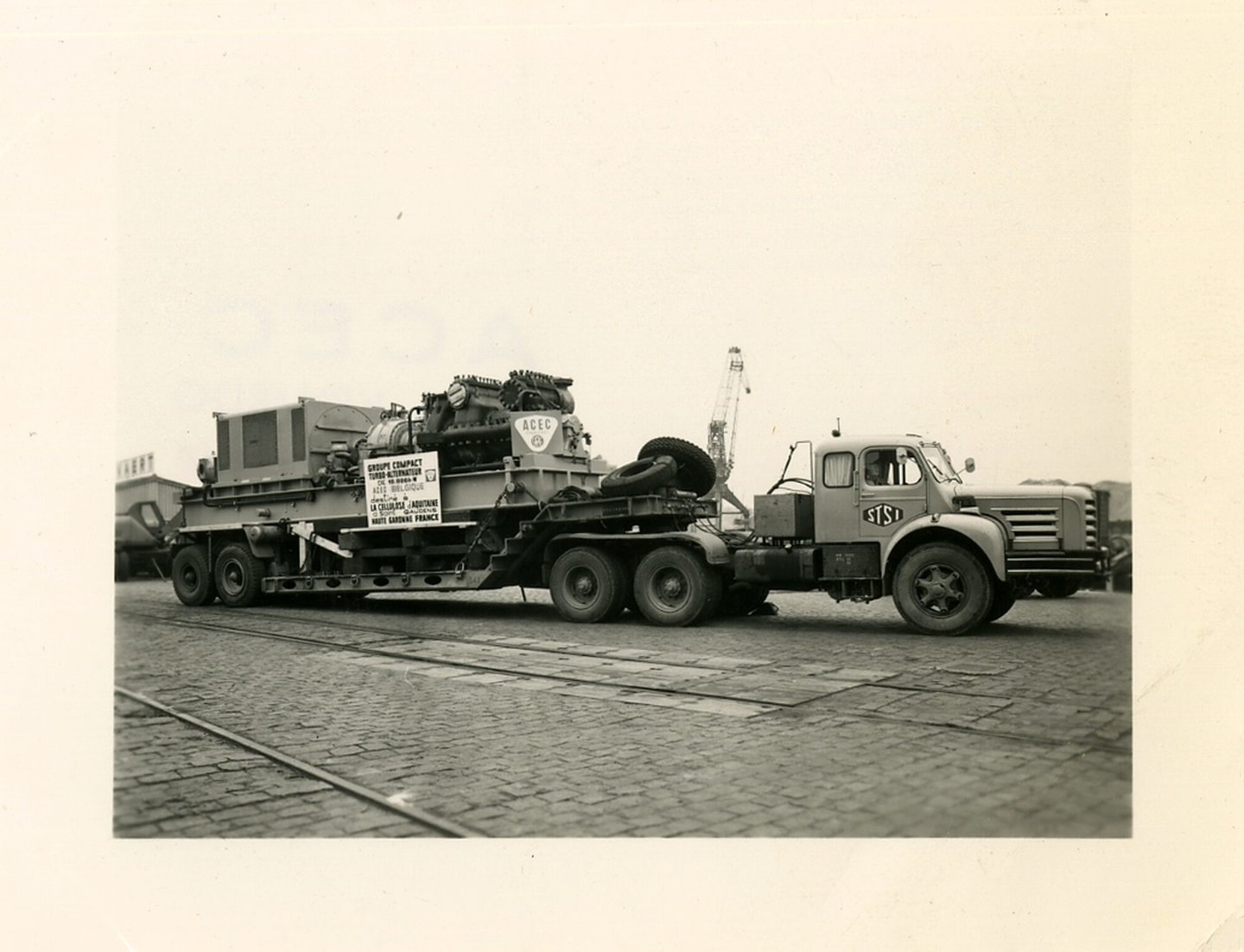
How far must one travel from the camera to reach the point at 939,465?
28.5ft

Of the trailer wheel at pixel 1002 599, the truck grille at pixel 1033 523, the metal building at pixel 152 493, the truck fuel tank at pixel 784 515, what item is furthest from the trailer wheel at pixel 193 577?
the truck grille at pixel 1033 523

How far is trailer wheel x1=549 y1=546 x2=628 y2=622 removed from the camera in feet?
32.6

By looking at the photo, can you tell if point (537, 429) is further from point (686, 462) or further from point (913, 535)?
point (913, 535)

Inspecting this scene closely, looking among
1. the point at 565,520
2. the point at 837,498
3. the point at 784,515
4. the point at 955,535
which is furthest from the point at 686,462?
the point at 955,535

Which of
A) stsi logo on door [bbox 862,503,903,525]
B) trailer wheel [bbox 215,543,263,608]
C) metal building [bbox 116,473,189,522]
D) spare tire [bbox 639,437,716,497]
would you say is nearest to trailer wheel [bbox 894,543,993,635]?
stsi logo on door [bbox 862,503,903,525]

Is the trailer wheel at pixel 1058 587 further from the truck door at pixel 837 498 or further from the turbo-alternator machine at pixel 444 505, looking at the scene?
the turbo-alternator machine at pixel 444 505

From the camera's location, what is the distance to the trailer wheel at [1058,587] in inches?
316

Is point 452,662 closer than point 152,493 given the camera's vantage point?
Yes

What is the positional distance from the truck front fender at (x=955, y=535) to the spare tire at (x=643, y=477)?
243 centimetres

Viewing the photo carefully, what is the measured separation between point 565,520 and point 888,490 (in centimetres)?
355

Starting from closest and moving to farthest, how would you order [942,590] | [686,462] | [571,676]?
[571,676] → [942,590] → [686,462]

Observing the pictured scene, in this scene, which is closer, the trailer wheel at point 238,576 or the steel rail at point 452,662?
the steel rail at point 452,662
